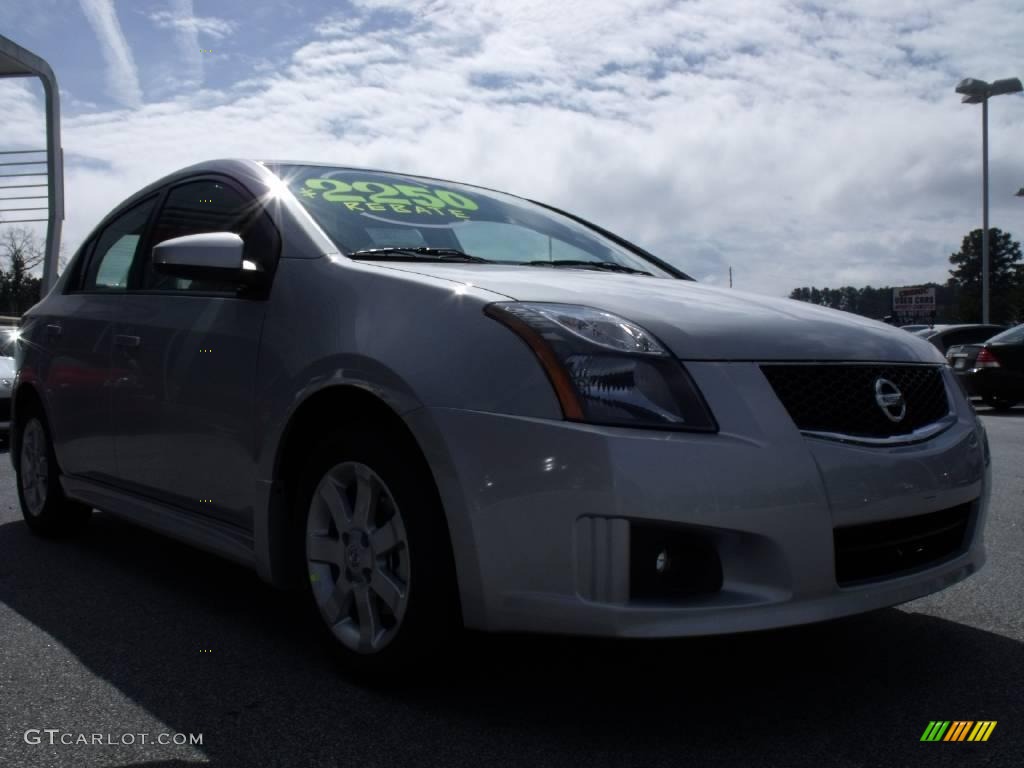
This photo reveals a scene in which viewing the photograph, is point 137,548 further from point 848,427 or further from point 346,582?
point 848,427

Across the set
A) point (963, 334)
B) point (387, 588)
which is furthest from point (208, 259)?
point (963, 334)

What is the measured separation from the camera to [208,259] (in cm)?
317

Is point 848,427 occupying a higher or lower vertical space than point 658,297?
lower

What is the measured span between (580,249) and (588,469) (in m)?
1.80

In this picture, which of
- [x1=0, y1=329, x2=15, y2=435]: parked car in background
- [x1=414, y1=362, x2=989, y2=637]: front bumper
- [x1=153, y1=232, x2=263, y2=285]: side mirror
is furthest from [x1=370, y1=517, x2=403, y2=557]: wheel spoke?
[x1=0, y1=329, x2=15, y2=435]: parked car in background

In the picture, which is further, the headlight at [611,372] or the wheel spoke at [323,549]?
the wheel spoke at [323,549]

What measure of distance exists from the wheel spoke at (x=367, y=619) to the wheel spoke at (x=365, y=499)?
18 centimetres

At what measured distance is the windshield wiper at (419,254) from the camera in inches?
125

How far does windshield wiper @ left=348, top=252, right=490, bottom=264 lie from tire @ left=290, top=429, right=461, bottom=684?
595 mm

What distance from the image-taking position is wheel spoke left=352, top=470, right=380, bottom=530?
281 cm

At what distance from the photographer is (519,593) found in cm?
243

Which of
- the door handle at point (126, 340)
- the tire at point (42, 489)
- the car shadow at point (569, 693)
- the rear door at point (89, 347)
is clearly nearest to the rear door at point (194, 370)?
the door handle at point (126, 340)

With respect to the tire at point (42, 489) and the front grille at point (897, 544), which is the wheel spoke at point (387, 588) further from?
the tire at point (42, 489)

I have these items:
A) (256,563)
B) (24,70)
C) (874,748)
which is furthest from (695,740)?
(24,70)
